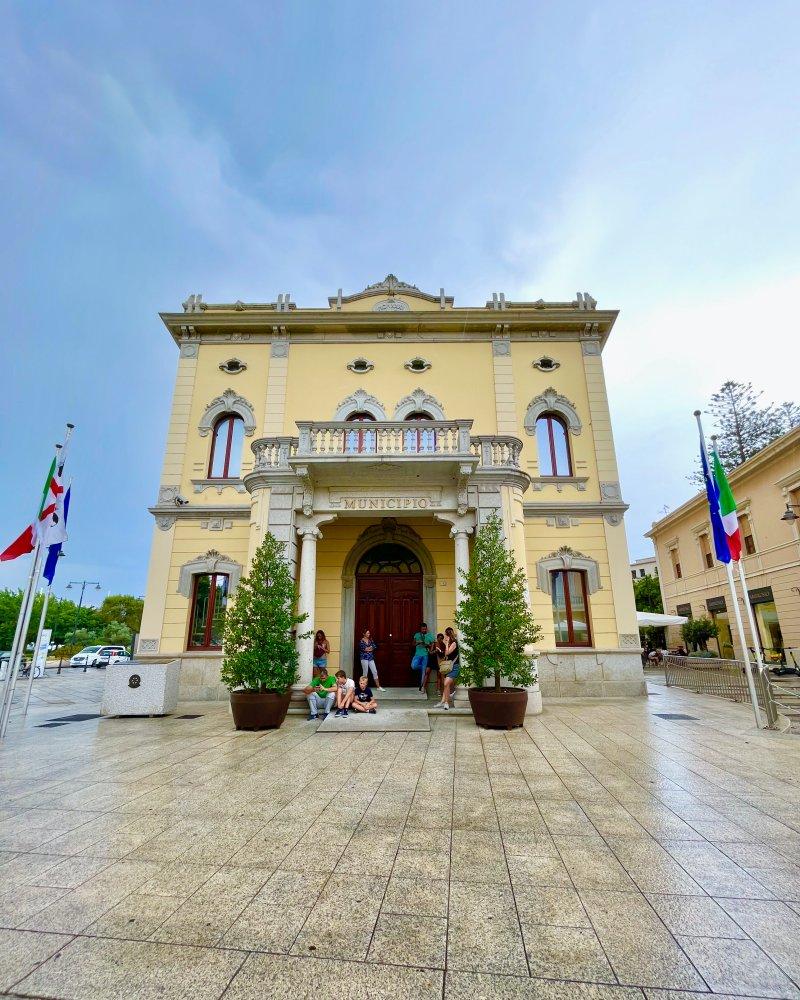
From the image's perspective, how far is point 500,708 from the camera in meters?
7.90

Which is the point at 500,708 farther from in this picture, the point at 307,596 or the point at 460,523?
A: the point at 307,596

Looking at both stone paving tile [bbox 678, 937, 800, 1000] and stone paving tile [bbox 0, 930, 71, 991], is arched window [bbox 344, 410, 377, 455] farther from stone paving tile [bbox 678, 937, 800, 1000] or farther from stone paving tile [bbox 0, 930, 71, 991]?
stone paving tile [bbox 678, 937, 800, 1000]

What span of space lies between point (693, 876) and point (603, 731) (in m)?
5.13

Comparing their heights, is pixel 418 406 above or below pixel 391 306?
below

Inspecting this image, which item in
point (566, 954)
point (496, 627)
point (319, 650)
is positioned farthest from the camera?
point (319, 650)

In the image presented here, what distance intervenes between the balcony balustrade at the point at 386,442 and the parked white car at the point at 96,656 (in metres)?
29.2

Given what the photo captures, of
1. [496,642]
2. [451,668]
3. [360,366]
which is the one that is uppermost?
[360,366]

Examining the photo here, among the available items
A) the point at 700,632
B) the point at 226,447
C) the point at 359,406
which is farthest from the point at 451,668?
the point at 700,632

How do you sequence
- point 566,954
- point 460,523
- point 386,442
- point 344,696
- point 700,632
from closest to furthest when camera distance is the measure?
point 566,954 → point 344,696 → point 460,523 → point 386,442 → point 700,632

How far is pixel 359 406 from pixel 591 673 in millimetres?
9769

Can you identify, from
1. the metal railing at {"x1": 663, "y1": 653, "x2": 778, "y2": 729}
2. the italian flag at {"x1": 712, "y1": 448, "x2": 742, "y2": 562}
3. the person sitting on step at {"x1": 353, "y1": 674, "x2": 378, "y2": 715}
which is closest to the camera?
the italian flag at {"x1": 712, "y1": 448, "x2": 742, "y2": 562}

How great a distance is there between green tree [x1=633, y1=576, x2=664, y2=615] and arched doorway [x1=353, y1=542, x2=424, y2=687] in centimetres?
3268

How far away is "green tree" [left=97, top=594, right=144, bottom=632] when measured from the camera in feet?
192

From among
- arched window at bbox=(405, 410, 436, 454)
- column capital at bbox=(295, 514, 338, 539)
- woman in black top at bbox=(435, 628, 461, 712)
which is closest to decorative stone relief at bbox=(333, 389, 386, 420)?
arched window at bbox=(405, 410, 436, 454)
